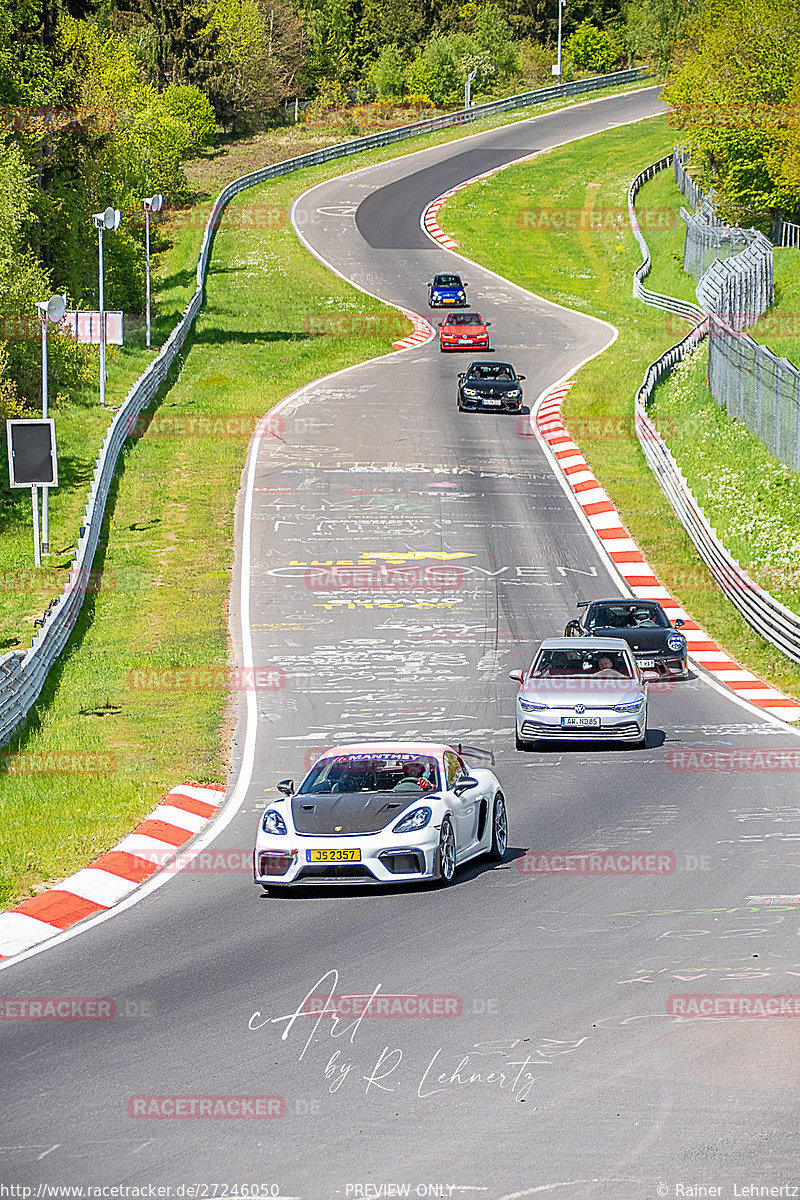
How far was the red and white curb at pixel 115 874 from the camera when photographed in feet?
41.5

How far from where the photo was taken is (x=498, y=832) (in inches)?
585

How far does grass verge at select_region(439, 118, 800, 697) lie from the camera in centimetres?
3344

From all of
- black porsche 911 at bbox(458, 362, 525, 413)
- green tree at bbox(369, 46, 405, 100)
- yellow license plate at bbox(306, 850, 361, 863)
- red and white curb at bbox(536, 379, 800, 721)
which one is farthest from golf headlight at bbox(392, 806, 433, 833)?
green tree at bbox(369, 46, 405, 100)

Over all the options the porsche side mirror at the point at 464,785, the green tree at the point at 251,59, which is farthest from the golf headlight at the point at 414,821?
the green tree at the point at 251,59

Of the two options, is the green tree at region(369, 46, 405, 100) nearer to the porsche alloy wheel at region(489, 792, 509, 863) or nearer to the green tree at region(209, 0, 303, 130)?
the green tree at region(209, 0, 303, 130)

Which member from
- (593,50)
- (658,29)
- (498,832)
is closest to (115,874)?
(498,832)

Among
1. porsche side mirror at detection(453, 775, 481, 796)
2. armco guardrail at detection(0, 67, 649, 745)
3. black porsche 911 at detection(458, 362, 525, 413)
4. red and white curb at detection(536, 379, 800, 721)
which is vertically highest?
porsche side mirror at detection(453, 775, 481, 796)

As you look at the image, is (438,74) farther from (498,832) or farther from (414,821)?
(414,821)

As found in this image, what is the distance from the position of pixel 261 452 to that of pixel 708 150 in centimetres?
3827

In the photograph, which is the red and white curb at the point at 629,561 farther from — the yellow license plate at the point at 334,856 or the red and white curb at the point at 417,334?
the yellow license plate at the point at 334,856

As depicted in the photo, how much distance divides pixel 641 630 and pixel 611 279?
160 feet

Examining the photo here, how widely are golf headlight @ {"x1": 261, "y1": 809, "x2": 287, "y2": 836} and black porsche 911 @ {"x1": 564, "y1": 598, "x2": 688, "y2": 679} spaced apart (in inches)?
487

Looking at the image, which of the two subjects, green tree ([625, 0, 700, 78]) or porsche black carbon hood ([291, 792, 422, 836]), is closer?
porsche black carbon hood ([291, 792, 422, 836])

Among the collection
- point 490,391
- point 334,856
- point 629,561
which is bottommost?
point 629,561
